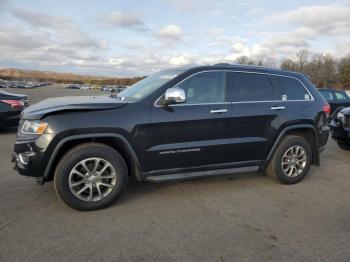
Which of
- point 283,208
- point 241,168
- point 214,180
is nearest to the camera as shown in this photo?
point 283,208

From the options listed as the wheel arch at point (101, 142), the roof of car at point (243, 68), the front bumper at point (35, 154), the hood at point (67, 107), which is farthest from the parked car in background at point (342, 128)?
the front bumper at point (35, 154)

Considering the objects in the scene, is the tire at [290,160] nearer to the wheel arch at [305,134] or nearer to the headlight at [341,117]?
the wheel arch at [305,134]

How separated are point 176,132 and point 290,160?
6.87ft

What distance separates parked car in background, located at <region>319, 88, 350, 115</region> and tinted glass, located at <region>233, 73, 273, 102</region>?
8.84m

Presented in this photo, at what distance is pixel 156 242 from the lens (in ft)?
11.5

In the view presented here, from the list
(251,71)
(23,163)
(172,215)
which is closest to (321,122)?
(251,71)

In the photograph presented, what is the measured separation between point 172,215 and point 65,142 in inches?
59.6

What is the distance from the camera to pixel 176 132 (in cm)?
454

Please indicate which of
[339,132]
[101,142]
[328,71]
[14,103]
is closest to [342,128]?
[339,132]

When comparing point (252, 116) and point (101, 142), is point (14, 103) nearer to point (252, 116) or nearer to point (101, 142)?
point (101, 142)

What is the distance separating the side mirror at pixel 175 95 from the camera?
4.30 metres

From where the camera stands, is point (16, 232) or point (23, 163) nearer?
point (16, 232)

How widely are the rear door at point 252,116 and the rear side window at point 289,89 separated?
5.1 inches

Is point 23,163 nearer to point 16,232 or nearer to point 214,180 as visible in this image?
point 16,232
